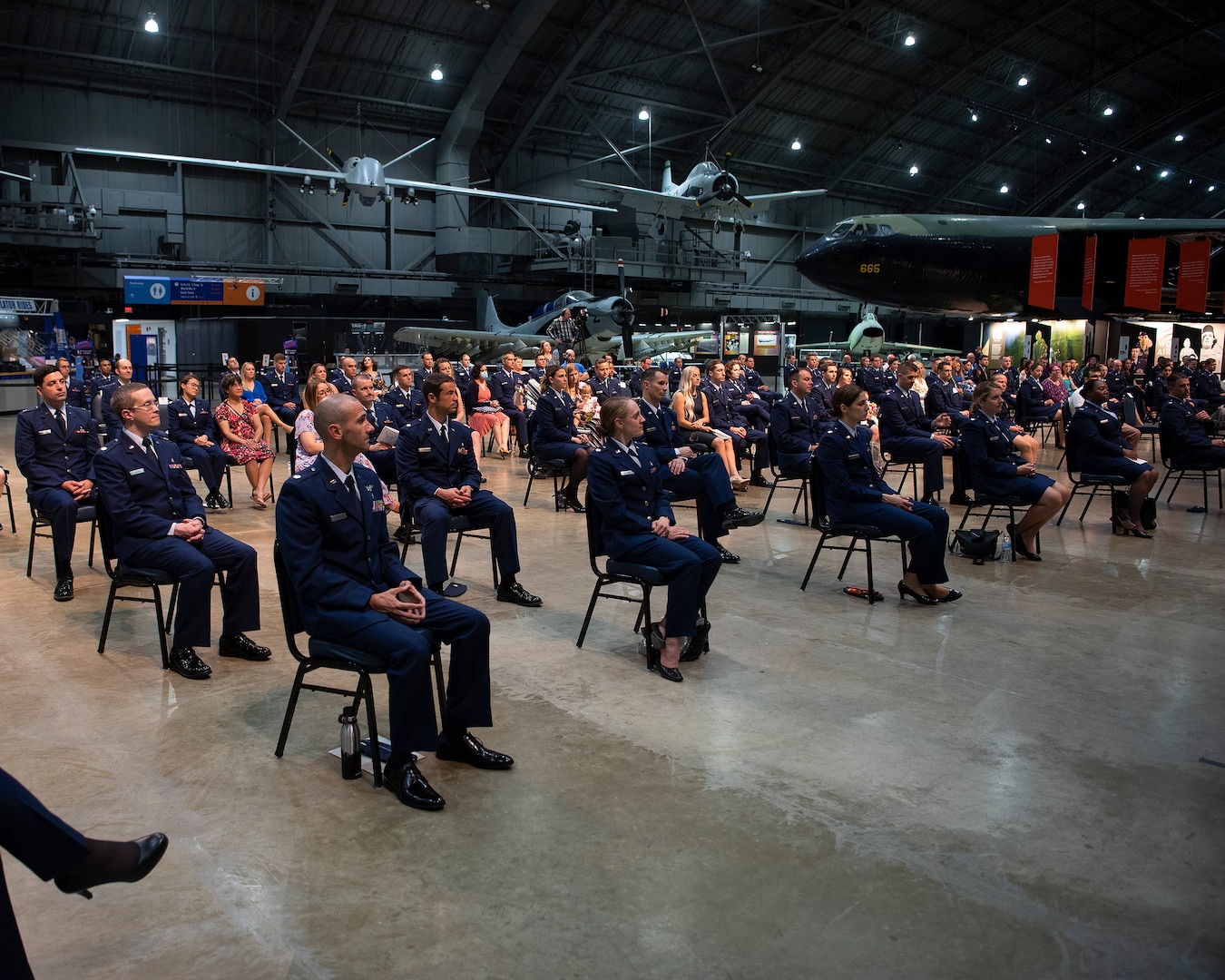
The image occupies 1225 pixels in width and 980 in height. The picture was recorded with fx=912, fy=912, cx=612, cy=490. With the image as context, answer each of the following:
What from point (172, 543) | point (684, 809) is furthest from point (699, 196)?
point (684, 809)

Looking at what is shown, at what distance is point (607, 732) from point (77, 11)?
22.6 metres

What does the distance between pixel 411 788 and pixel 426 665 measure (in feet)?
1.34

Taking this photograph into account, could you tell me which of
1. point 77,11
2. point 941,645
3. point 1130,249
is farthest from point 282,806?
point 77,11

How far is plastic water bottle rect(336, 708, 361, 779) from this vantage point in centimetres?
319

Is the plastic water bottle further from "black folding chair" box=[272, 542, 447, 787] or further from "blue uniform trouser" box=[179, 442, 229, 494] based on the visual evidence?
"blue uniform trouser" box=[179, 442, 229, 494]

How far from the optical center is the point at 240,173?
23.7m

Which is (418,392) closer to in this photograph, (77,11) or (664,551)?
(664,551)

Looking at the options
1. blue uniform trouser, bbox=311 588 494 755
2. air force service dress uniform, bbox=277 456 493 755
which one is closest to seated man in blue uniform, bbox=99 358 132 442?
air force service dress uniform, bbox=277 456 493 755

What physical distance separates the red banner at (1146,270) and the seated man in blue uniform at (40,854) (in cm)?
1400

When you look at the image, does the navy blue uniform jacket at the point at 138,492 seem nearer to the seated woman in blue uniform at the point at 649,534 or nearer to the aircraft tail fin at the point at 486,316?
the seated woman in blue uniform at the point at 649,534

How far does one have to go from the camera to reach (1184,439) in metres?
8.14

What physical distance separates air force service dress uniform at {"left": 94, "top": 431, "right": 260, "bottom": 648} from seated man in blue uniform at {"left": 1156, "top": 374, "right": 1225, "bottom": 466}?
7729 millimetres

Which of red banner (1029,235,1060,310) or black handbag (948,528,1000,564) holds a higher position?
red banner (1029,235,1060,310)

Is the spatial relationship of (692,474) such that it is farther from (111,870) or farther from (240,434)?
(240,434)
